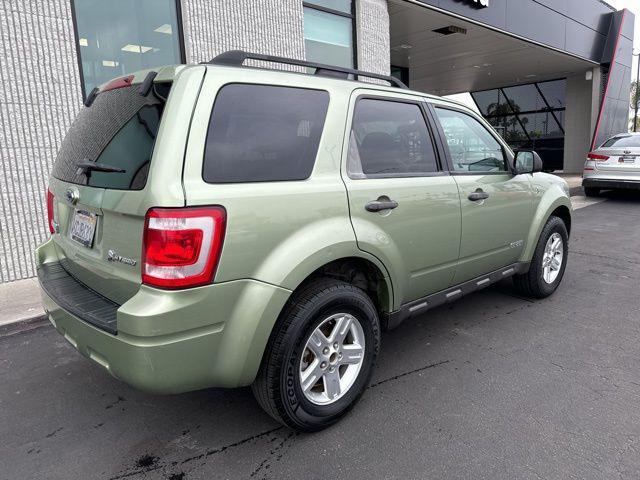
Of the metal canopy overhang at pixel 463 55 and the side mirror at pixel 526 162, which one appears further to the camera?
the metal canopy overhang at pixel 463 55

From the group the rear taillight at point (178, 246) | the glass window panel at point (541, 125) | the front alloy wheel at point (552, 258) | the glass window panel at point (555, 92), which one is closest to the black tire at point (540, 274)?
the front alloy wheel at point (552, 258)

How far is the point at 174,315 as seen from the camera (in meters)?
1.91

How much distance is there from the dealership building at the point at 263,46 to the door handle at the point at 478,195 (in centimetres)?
457

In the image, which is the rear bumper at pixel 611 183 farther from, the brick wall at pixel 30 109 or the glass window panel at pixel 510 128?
the glass window panel at pixel 510 128

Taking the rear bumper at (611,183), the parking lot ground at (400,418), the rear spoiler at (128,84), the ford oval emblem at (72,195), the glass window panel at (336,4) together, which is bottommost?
the parking lot ground at (400,418)

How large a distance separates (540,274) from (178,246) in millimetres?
3472

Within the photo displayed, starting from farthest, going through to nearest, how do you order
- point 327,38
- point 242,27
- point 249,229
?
point 327,38 → point 242,27 → point 249,229

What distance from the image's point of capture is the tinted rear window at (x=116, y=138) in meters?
2.08

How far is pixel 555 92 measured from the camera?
20.5m

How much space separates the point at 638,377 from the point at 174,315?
2838 mm

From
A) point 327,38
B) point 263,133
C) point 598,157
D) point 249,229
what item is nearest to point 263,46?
point 327,38

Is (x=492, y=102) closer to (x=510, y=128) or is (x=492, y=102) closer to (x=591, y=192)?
(x=510, y=128)

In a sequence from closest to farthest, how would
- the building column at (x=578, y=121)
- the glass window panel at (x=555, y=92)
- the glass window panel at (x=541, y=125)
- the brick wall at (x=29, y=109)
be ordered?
the brick wall at (x=29, y=109)
the building column at (x=578, y=121)
the glass window panel at (x=555, y=92)
the glass window panel at (x=541, y=125)

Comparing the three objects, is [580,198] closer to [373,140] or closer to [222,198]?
[373,140]
